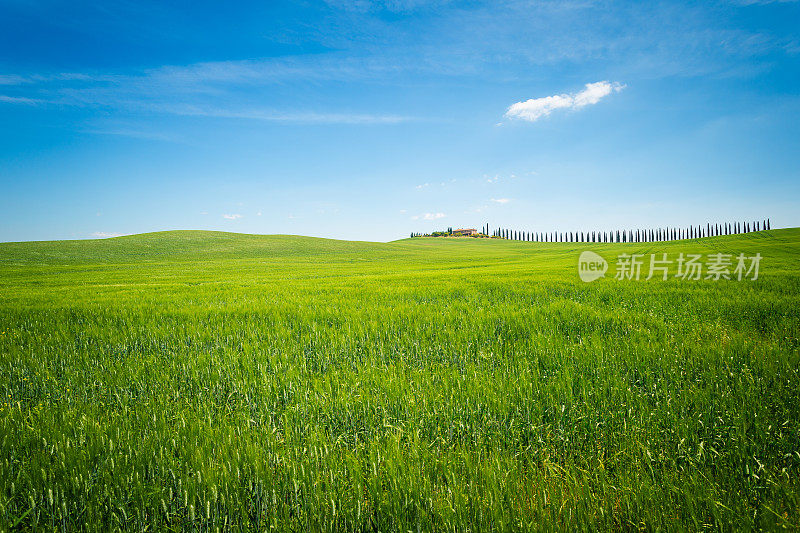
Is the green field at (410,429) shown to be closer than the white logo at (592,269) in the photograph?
Yes

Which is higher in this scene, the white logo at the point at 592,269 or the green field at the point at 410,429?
the white logo at the point at 592,269

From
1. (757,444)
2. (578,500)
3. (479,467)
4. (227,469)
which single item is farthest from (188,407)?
(757,444)

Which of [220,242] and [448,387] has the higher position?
[220,242]

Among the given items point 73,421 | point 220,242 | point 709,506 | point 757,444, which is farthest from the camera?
point 220,242

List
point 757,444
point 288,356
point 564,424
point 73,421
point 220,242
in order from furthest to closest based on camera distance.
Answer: point 220,242
point 288,356
point 73,421
point 564,424
point 757,444

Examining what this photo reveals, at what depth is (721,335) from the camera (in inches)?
246

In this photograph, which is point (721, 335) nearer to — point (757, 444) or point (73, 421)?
point (757, 444)

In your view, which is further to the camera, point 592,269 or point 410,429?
point 592,269

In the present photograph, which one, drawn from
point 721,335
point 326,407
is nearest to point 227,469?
point 326,407

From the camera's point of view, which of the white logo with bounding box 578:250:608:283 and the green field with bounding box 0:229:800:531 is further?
the white logo with bounding box 578:250:608:283

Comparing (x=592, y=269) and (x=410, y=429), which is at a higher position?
(x=592, y=269)

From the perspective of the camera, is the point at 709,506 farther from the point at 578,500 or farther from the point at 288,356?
the point at 288,356

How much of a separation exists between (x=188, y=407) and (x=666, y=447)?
5.15 meters

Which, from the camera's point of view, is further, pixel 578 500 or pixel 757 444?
pixel 757 444
